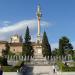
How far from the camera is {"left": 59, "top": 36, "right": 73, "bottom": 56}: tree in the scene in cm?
6669

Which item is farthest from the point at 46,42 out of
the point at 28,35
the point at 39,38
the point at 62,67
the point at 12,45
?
the point at 62,67

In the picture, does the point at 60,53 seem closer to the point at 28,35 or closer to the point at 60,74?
the point at 28,35

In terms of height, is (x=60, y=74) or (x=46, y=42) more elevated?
(x=46, y=42)

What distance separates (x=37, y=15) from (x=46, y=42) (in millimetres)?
26788

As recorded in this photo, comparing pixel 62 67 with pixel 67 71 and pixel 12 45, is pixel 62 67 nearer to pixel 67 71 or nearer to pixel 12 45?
pixel 67 71

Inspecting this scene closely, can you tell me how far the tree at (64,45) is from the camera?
219ft

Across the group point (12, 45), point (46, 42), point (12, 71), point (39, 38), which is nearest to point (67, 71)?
point (12, 71)

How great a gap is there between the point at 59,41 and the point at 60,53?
3060mm

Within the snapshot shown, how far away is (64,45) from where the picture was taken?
6781cm

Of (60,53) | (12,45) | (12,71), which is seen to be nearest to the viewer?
(12,71)

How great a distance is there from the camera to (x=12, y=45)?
347ft

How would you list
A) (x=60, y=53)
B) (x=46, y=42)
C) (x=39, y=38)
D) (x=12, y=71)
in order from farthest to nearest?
(x=39, y=38)
(x=46, y=42)
(x=60, y=53)
(x=12, y=71)

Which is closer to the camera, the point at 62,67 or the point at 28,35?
the point at 62,67

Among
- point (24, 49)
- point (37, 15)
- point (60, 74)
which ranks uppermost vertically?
point (37, 15)
